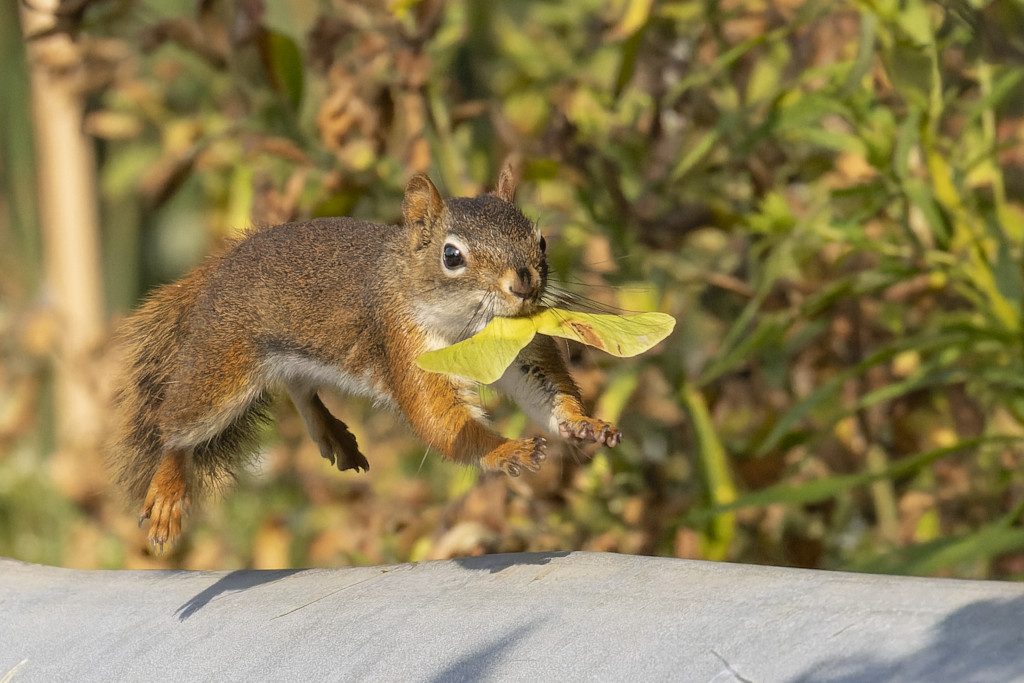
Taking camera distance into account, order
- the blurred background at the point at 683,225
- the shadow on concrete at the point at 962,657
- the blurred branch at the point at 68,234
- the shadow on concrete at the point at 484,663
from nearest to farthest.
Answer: the shadow on concrete at the point at 962,657
the shadow on concrete at the point at 484,663
the blurred background at the point at 683,225
the blurred branch at the point at 68,234

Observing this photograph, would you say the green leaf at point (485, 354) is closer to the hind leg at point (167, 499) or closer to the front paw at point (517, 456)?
the front paw at point (517, 456)

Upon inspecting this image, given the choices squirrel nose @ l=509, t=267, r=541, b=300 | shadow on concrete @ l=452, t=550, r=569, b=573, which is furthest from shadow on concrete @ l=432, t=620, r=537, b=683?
squirrel nose @ l=509, t=267, r=541, b=300

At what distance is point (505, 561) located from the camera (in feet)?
3.75

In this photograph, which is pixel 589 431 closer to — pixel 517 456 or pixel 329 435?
pixel 517 456

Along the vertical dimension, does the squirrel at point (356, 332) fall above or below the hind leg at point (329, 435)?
above

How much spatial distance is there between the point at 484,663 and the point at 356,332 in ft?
1.65

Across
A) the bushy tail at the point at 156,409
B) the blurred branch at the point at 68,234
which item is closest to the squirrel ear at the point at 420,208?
the bushy tail at the point at 156,409

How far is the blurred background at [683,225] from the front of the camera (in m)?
1.74

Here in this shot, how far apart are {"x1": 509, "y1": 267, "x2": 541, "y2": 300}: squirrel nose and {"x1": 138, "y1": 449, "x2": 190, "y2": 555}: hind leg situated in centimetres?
50

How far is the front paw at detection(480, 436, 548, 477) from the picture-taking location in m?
1.10

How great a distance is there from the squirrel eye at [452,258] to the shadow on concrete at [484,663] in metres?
0.42

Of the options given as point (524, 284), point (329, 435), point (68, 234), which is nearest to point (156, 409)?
point (329, 435)

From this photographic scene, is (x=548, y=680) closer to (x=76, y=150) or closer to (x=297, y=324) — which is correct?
(x=297, y=324)

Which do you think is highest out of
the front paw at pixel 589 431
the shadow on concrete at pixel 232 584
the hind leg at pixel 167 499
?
the front paw at pixel 589 431
